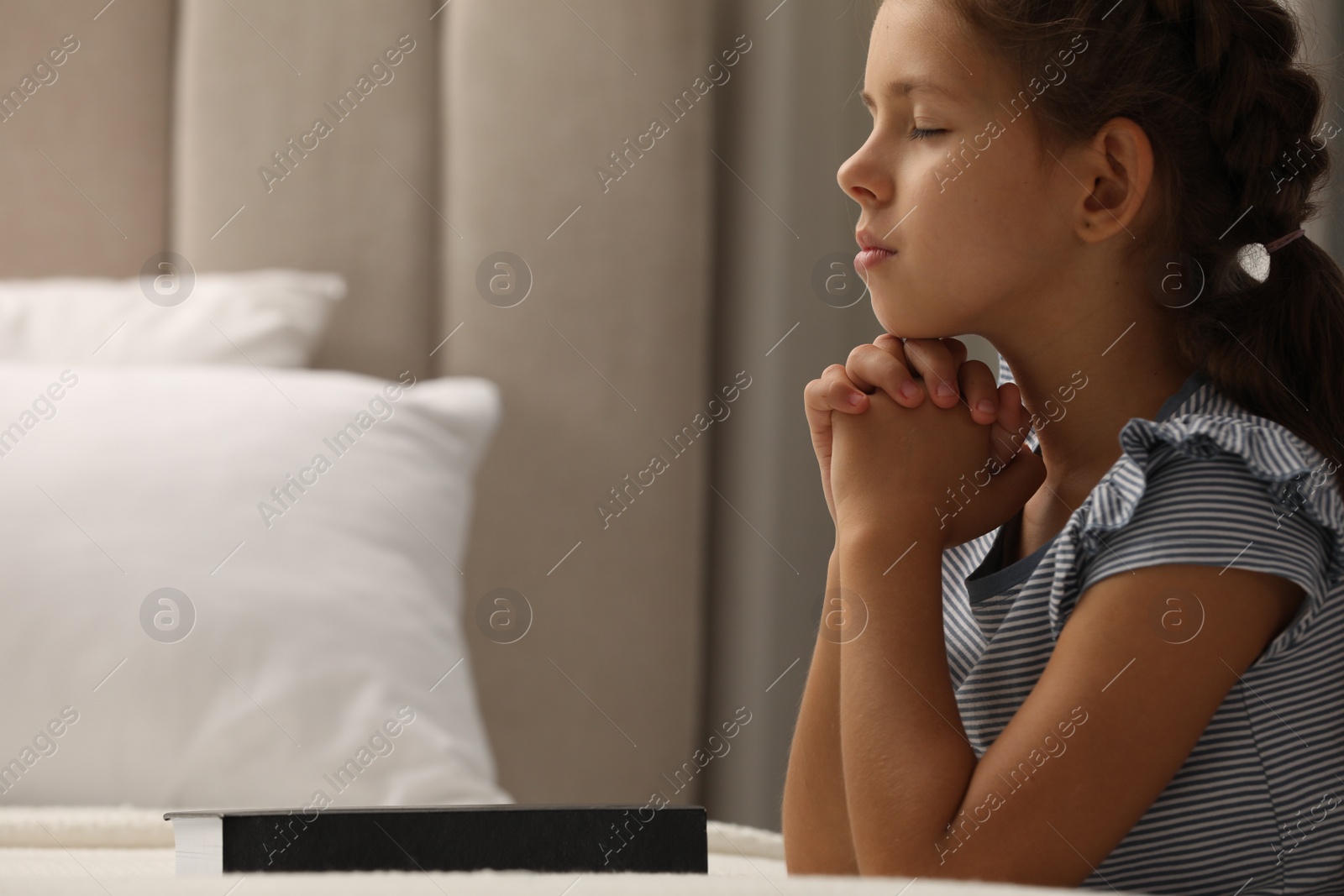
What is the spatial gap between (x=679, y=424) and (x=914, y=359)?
0.93 metres

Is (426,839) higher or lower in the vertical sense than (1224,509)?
higher

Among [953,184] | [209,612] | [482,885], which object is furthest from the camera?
[209,612]

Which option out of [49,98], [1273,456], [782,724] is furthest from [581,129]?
[1273,456]

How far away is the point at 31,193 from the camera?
156 cm

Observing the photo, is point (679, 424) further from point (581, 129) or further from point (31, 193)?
point (31, 193)

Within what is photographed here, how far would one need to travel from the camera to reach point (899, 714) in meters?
0.64

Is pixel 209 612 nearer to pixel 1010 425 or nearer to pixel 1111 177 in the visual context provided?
pixel 1010 425

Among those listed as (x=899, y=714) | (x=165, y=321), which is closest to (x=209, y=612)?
(x=165, y=321)

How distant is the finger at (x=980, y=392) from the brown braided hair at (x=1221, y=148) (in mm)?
115

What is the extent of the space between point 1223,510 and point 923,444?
0.59 feet

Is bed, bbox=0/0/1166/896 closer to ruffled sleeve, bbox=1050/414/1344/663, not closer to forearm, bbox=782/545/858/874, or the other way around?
forearm, bbox=782/545/858/874

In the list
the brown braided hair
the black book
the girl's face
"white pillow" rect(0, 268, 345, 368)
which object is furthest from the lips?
"white pillow" rect(0, 268, 345, 368)

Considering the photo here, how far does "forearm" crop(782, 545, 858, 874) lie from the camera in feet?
2.55

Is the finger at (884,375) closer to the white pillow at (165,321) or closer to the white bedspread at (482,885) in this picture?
the white bedspread at (482,885)
